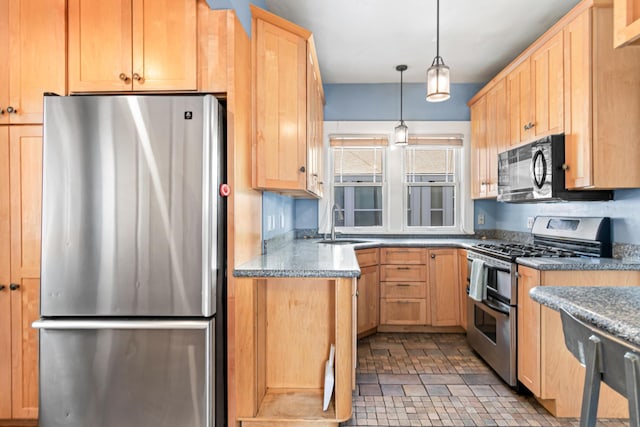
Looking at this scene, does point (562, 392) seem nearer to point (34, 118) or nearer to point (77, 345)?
point (77, 345)

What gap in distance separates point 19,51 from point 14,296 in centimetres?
127

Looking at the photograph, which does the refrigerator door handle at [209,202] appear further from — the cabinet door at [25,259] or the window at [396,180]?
the window at [396,180]

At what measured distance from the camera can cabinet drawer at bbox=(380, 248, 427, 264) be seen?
3.45m

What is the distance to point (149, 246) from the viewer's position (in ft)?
5.15

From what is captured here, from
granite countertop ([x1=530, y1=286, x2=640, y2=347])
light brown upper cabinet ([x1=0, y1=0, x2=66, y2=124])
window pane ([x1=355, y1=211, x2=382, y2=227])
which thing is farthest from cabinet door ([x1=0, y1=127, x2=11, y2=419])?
window pane ([x1=355, y1=211, x2=382, y2=227])

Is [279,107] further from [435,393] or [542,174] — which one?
[435,393]

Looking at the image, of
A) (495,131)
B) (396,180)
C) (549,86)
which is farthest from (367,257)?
(549,86)

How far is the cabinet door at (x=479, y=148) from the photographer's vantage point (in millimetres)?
3510

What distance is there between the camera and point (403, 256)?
11.3 ft

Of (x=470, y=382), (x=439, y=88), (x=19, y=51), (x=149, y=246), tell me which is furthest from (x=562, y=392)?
(x=19, y=51)

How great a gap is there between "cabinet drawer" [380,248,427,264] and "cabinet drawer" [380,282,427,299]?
0.22 m

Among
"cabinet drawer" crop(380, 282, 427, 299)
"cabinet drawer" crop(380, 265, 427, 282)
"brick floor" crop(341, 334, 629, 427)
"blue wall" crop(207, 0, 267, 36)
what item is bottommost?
"brick floor" crop(341, 334, 629, 427)

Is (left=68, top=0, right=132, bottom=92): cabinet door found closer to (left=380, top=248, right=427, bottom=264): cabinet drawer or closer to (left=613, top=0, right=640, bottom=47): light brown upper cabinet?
(left=613, top=0, right=640, bottom=47): light brown upper cabinet

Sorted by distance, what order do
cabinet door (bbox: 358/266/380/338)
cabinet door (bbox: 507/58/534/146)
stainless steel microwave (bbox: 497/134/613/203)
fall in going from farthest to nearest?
cabinet door (bbox: 358/266/380/338)
cabinet door (bbox: 507/58/534/146)
stainless steel microwave (bbox: 497/134/613/203)
